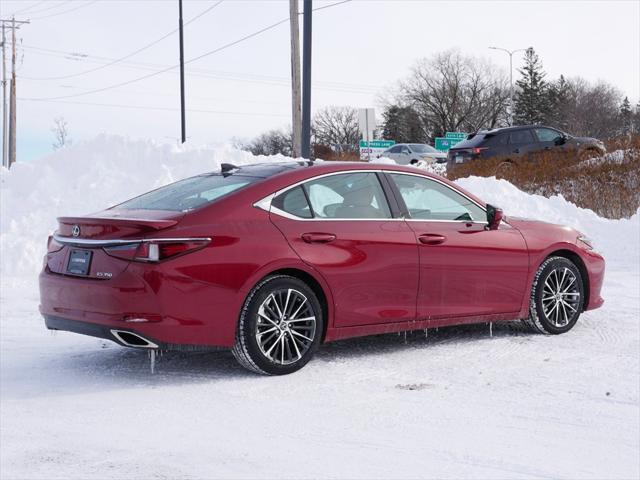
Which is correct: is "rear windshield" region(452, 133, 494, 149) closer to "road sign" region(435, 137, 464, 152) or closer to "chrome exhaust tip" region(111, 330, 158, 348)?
"chrome exhaust tip" region(111, 330, 158, 348)

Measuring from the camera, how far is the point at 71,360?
6855 millimetres

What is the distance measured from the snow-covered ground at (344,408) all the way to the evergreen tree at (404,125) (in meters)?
81.9

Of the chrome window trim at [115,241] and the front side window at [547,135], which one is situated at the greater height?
the front side window at [547,135]

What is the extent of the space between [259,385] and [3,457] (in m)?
1.87

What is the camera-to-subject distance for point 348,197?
6715 mm

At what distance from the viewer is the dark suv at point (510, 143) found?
25.7 meters

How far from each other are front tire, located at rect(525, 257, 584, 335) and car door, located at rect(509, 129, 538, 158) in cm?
1836

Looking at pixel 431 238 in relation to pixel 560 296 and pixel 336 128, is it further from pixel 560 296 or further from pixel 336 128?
pixel 336 128

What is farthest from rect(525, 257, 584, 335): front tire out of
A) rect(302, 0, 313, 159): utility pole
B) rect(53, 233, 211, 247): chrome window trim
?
rect(302, 0, 313, 159): utility pole

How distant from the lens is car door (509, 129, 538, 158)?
25902mm

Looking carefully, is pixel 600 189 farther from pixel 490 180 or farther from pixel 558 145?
pixel 558 145

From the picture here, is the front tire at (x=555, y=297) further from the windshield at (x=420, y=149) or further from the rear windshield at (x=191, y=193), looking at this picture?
the windshield at (x=420, y=149)

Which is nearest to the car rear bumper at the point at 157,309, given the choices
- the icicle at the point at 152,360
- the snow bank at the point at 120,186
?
the icicle at the point at 152,360

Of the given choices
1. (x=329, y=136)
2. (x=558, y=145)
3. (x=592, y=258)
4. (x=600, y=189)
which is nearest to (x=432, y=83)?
(x=329, y=136)
